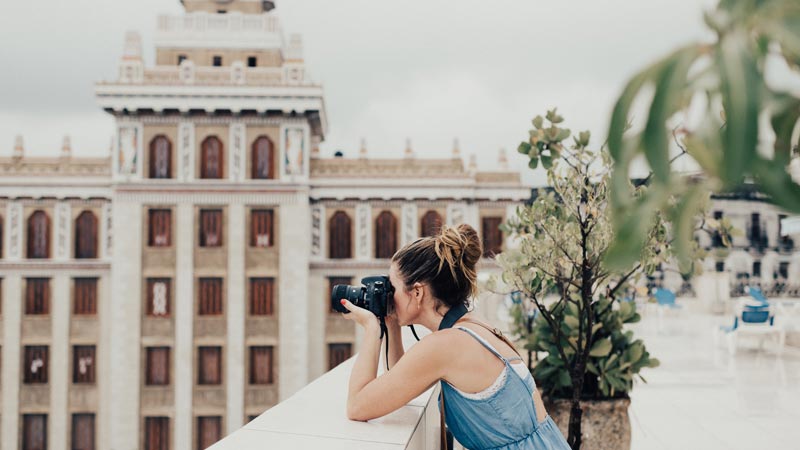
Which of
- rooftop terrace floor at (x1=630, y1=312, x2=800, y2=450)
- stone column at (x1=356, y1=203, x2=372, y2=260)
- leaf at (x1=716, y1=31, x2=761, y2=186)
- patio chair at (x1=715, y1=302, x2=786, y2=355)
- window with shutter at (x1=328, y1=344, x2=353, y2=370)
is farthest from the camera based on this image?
stone column at (x1=356, y1=203, x2=372, y2=260)

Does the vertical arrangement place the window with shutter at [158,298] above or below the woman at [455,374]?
below

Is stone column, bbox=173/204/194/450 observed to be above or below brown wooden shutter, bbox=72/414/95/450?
above

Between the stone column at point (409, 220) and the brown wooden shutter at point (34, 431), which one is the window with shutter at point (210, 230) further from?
the brown wooden shutter at point (34, 431)

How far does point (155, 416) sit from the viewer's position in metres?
20.6

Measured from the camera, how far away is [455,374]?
1967mm

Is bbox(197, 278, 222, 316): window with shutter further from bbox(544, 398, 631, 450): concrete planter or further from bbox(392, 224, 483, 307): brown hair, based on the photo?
bbox(392, 224, 483, 307): brown hair

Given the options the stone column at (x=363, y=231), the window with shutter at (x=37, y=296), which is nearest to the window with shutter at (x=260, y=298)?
the stone column at (x=363, y=231)

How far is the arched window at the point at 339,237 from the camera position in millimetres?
22078

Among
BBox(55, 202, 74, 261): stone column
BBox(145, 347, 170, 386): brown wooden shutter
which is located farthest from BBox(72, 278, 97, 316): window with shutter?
BBox(145, 347, 170, 386): brown wooden shutter

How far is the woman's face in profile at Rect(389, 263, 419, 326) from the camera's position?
2176 mm

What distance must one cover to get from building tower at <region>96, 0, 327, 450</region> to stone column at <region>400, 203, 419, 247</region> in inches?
133

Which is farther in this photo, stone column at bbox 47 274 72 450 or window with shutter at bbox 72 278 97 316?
window with shutter at bbox 72 278 97 316

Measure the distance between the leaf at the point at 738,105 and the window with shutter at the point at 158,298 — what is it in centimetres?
2197

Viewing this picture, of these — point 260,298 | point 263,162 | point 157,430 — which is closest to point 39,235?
point 157,430
